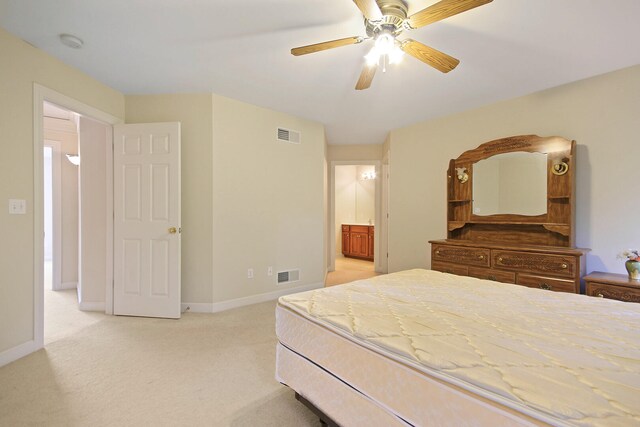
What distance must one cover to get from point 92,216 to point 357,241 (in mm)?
5128

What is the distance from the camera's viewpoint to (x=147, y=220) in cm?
305

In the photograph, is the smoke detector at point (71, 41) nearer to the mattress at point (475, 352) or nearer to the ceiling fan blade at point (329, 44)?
the ceiling fan blade at point (329, 44)

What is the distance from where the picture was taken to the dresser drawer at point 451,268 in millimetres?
3100

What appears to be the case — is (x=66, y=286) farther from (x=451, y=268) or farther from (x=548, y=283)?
(x=548, y=283)

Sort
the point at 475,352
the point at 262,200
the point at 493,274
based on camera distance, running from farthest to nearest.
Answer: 1. the point at 262,200
2. the point at 493,274
3. the point at 475,352

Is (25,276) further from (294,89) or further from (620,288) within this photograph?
(620,288)

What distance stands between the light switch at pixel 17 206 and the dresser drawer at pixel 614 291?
14.9 feet

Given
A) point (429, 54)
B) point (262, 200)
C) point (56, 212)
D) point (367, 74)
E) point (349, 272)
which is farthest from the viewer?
point (349, 272)

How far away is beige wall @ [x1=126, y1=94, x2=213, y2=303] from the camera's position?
126 inches

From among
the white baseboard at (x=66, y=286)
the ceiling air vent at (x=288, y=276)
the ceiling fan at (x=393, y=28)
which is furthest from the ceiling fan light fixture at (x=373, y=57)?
the white baseboard at (x=66, y=286)

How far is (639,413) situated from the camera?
65 centimetres

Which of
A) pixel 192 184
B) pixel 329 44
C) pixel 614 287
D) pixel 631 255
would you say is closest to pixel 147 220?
pixel 192 184

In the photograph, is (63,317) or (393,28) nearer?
(393,28)

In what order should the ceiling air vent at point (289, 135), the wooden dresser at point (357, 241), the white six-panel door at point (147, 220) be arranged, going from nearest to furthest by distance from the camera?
the white six-panel door at point (147, 220)
the ceiling air vent at point (289, 135)
the wooden dresser at point (357, 241)
